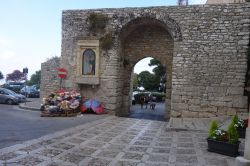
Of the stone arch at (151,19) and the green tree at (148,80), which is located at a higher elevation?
the stone arch at (151,19)

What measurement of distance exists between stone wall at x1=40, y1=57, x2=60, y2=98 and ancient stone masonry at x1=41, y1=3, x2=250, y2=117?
5.57ft

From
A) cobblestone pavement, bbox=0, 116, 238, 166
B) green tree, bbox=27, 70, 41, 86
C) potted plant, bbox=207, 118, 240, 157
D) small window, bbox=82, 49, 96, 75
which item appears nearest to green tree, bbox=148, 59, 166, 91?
small window, bbox=82, 49, 96, 75

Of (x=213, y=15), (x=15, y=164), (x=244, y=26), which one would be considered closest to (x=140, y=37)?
(x=213, y=15)

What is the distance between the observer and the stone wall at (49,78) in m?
15.7

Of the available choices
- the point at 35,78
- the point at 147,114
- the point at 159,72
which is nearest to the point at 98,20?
the point at 147,114

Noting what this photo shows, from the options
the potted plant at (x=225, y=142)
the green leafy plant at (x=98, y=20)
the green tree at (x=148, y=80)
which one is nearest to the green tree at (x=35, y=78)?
the green tree at (x=148, y=80)

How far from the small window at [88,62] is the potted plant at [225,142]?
8082mm

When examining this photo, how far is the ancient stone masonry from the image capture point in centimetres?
1173

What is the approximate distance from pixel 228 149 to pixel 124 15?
27.8 ft

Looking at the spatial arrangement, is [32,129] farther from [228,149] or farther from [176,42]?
[176,42]

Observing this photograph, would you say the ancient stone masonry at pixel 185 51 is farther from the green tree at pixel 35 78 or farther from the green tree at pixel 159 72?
the green tree at pixel 35 78

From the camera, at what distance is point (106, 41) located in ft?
44.3

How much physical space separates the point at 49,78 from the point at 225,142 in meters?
11.4

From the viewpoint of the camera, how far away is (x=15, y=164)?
16.8 ft
